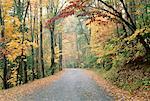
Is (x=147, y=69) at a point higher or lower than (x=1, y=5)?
lower

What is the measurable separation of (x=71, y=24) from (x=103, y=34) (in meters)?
50.4

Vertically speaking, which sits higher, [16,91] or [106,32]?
[106,32]

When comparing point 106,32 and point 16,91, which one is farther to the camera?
point 106,32

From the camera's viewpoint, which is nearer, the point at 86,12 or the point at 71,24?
the point at 86,12

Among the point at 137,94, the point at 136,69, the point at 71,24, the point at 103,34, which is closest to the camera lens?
the point at 137,94

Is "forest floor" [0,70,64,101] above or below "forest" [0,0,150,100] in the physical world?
below

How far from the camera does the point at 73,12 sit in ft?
57.0

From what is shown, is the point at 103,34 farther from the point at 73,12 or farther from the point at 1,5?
the point at 73,12

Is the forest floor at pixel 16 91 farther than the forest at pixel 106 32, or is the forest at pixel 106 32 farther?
the forest at pixel 106 32

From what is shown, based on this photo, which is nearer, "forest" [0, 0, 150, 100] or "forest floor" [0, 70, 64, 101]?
"forest floor" [0, 70, 64, 101]

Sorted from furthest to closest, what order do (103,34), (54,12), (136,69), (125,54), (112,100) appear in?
(54,12), (103,34), (125,54), (136,69), (112,100)

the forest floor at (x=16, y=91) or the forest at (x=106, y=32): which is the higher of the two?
the forest at (x=106, y=32)

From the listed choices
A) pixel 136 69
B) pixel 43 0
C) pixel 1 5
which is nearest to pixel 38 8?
pixel 43 0

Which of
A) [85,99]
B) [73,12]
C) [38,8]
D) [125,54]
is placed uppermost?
[38,8]
